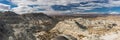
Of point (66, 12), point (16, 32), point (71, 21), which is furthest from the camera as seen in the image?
point (71, 21)

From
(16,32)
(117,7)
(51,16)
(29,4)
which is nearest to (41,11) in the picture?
(51,16)

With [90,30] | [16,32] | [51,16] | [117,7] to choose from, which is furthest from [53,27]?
[16,32]

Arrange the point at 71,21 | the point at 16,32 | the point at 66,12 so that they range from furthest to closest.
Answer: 1. the point at 71,21
2. the point at 66,12
3. the point at 16,32

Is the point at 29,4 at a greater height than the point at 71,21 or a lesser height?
greater

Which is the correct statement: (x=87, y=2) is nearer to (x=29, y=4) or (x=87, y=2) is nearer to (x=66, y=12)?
(x=66, y=12)

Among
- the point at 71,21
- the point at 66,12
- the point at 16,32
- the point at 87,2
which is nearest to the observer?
the point at 16,32

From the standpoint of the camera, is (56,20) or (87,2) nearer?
(87,2)

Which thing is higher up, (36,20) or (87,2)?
(87,2)

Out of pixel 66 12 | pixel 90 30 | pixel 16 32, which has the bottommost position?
pixel 90 30

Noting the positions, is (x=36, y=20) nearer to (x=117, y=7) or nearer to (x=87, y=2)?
(x=87, y=2)
